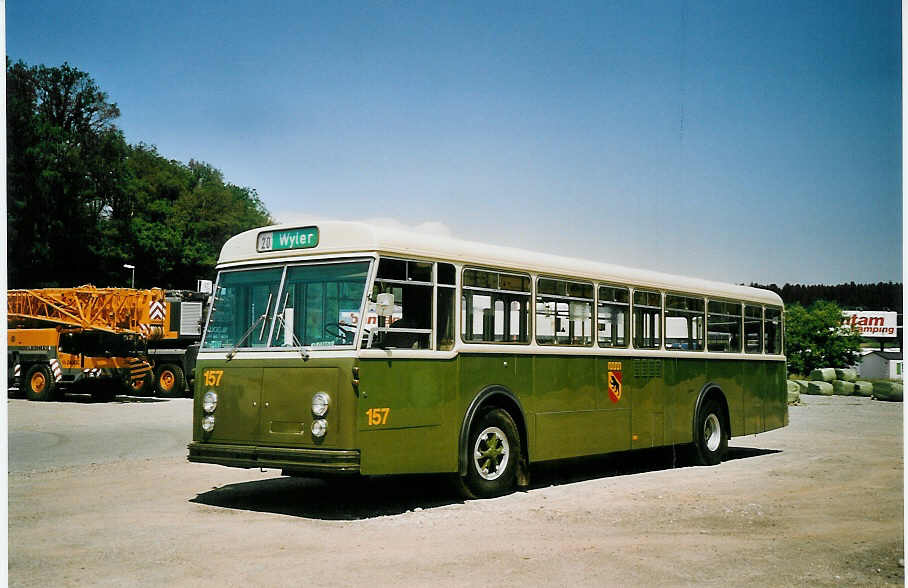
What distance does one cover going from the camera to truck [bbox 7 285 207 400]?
2655cm

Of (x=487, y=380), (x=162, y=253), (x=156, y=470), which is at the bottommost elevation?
(x=156, y=470)

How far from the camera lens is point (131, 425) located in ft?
62.2

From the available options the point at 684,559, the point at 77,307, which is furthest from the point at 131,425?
the point at 684,559

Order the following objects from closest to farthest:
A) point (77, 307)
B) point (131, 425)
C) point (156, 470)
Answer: point (156, 470) → point (131, 425) → point (77, 307)

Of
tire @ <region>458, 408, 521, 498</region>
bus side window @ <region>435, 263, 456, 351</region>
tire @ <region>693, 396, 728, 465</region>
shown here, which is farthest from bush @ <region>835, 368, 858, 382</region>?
bus side window @ <region>435, 263, 456, 351</region>

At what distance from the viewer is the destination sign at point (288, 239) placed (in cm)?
923

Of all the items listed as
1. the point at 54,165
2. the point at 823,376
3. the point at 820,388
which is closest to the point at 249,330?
the point at 54,165

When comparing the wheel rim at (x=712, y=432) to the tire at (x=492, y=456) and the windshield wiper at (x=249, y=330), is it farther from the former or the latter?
the windshield wiper at (x=249, y=330)

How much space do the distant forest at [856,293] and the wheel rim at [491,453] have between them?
12.6ft

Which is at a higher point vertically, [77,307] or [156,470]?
[77,307]

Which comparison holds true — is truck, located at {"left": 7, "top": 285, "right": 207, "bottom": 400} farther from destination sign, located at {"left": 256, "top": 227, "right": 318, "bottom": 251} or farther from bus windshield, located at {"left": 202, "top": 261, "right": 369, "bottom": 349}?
destination sign, located at {"left": 256, "top": 227, "right": 318, "bottom": 251}

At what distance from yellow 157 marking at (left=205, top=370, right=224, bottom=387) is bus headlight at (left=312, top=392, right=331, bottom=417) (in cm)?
114

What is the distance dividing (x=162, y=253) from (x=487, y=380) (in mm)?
46410

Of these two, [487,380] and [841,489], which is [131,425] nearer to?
[487,380]
